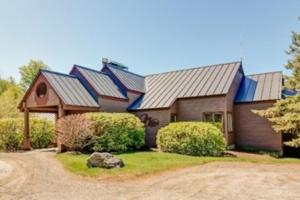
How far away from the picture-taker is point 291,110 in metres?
18.6

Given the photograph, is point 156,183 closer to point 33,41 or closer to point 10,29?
point 10,29

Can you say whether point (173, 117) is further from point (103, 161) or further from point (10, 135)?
point (10, 135)

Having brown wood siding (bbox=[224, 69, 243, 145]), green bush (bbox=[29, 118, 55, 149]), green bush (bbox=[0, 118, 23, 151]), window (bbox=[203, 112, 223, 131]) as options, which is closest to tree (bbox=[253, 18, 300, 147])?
brown wood siding (bbox=[224, 69, 243, 145])

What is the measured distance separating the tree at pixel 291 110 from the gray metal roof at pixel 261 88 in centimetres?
118

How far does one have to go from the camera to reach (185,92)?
2303cm

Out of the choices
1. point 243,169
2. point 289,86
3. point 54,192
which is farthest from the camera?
point 289,86

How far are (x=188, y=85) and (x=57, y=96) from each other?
10.0 meters

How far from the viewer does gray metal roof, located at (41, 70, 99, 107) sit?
64.0 feet

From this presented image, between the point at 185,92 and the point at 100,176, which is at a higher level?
the point at 185,92

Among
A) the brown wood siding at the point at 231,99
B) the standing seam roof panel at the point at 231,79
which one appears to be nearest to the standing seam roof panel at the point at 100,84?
the standing seam roof panel at the point at 231,79

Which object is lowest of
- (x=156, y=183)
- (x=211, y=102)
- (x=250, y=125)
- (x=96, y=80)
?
(x=156, y=183)

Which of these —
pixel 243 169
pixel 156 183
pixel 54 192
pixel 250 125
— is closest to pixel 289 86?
pixel 250 125

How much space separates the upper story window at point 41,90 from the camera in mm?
20594

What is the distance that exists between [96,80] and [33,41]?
5.75 meters
